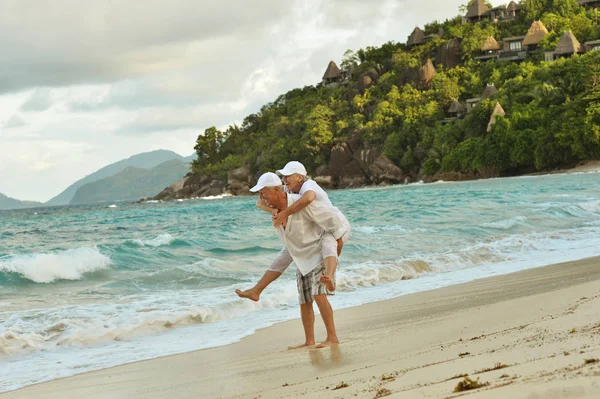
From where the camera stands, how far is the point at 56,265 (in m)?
12.3

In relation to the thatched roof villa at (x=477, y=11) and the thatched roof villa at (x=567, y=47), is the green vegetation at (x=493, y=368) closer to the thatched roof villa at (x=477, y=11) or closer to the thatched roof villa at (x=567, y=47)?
the thatched roof villa at (x=567, y=47)

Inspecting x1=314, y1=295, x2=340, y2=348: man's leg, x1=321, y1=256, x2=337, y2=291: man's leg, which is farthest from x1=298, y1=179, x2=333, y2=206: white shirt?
x1=314, y1=295, x2=340, y2=348: man's leg

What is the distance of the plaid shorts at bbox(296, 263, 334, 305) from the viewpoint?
214 inches

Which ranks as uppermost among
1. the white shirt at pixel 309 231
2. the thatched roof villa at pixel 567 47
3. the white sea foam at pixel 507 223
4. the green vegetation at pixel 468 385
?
the thatched roof villa at pixel 567 47

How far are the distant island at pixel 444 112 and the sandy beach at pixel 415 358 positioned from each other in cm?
5648

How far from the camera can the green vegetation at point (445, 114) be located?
6344 centimetres

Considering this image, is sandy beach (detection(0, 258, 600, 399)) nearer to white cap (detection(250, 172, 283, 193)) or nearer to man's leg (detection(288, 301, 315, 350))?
man's leg (detection(288, 301, 315, 350))

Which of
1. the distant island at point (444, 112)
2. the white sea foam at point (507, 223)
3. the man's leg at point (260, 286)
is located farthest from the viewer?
the distant island at point (444, 112)

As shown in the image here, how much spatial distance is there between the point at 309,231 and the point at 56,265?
8.11 meters

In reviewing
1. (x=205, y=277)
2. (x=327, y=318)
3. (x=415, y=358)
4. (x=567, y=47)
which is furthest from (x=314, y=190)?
(x=567, y=47)

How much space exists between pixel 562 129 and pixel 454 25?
48536 mm

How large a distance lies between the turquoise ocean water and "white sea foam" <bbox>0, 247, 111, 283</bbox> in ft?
0.07

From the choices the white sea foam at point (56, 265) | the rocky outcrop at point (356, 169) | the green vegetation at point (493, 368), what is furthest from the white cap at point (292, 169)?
the rocky outcrop at point (356, 169)

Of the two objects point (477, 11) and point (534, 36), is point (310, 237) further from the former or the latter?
point (477, 11)
